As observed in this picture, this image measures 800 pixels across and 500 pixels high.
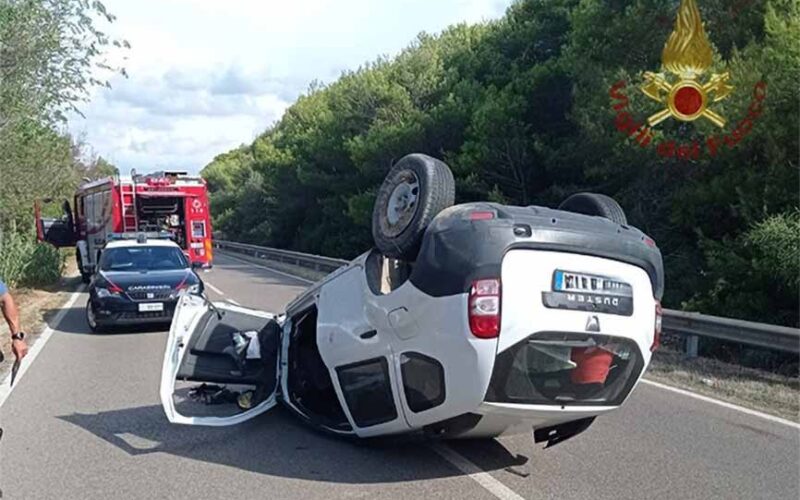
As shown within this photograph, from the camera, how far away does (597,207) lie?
6496 millimetres

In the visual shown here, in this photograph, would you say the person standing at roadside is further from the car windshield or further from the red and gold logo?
the red and gold logo

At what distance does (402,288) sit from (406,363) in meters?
0.51

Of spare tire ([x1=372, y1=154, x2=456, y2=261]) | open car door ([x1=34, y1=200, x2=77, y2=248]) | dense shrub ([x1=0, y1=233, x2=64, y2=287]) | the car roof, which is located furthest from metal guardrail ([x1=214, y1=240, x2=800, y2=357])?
open car door ([x1=34, y1=200, x2=77, y2=248])

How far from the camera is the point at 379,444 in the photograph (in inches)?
262

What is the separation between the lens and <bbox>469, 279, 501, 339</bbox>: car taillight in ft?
16.8

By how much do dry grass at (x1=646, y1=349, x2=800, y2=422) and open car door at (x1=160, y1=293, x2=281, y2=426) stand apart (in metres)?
4.67

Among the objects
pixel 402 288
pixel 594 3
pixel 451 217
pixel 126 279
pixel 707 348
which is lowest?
pixel 707 348

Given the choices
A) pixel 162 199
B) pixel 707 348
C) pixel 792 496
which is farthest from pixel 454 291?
pixel 162 199

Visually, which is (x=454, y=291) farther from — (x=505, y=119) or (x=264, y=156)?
(x=264, y=156)

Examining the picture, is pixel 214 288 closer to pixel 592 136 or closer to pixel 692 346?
pixel 592 136

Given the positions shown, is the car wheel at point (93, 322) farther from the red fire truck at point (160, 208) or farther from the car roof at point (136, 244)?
the red fire truck at point (160, 208)

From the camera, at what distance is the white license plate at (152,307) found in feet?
44.7

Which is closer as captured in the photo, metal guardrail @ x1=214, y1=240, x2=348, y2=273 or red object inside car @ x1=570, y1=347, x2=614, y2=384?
red object inside car @ x1=570, y1=347, x2=614, y2=384

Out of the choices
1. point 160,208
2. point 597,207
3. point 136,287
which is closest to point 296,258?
point 160,208
